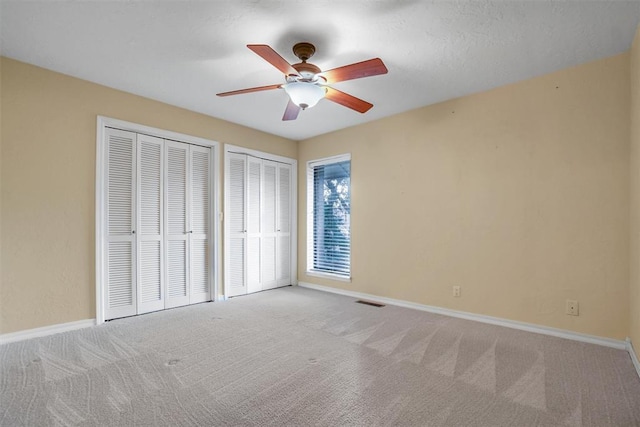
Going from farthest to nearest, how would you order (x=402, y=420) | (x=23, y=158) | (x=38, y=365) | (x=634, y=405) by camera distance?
1. (x=23, y=158)
2. (x=38, y=365)
3. (x=634, y=405)
4. (x=402, y=420)

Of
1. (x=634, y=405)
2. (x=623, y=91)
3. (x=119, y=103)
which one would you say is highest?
(x=119, y=103)

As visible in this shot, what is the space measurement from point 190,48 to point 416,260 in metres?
3.32

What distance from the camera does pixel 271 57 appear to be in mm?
2068

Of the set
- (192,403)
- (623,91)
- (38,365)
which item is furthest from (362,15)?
(38,365)

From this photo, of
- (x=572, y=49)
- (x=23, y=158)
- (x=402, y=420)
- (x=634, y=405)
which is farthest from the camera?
(x=23, y=158)

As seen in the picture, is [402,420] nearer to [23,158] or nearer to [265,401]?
[265,401]

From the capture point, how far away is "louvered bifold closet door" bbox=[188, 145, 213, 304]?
409cm

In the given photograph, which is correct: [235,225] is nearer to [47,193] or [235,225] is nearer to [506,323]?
[47,193]

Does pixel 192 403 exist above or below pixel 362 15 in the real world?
below

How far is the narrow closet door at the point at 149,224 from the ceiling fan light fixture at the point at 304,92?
7.05ft

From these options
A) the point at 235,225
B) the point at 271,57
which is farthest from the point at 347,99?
the point at 235,225

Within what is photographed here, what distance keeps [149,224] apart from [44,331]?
1.39m

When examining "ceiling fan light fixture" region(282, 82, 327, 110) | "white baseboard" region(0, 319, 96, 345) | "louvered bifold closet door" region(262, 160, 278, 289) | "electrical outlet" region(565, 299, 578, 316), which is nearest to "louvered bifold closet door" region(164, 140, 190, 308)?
"white baseboard" region(0, 319, 96, 345)

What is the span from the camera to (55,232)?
297cm
